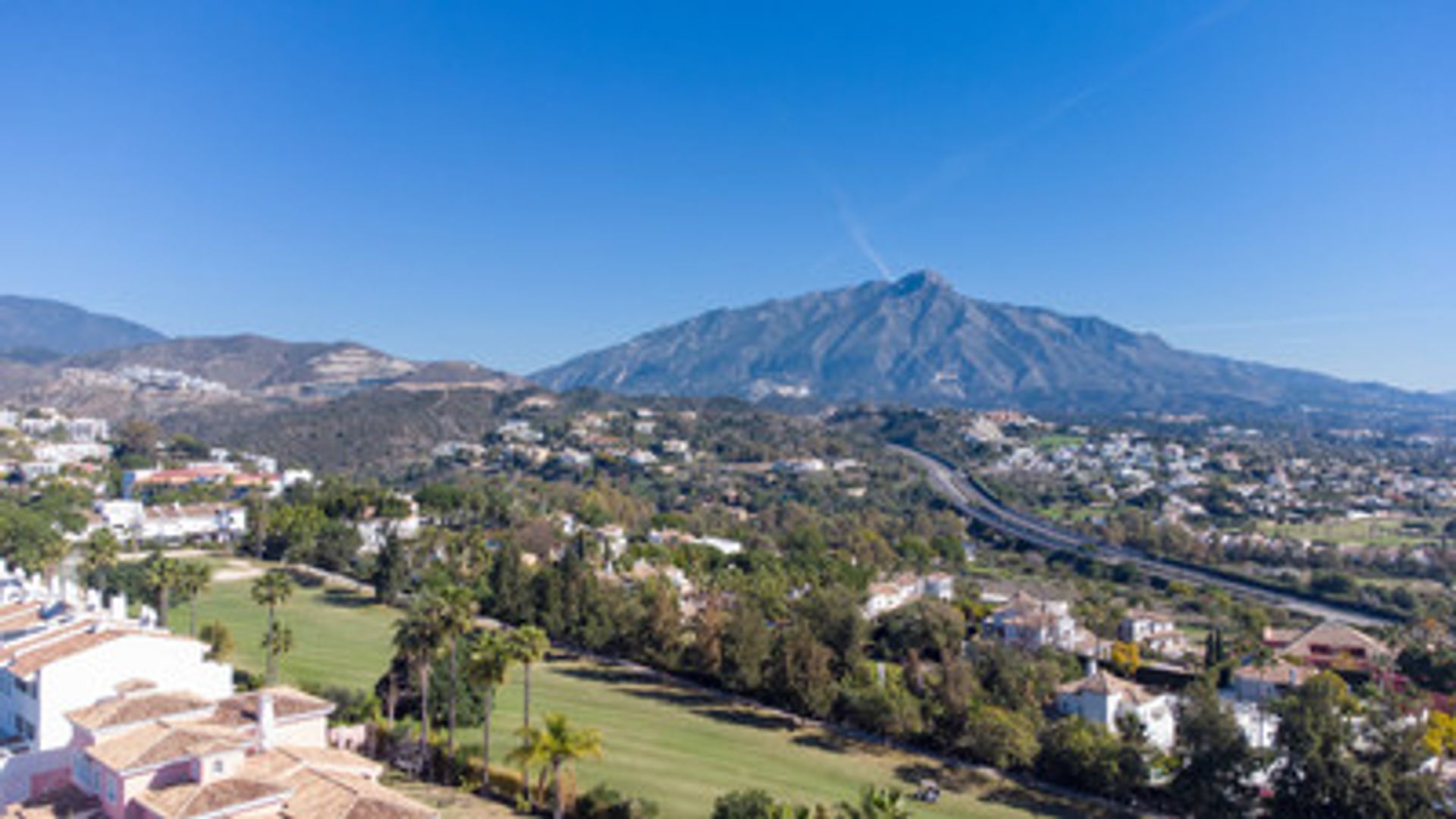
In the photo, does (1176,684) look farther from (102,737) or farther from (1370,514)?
(1370,514)

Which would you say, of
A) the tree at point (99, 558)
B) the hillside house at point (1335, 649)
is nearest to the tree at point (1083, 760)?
the hillside house at point (1335, 649)

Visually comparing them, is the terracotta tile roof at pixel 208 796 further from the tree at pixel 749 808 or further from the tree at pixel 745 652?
the tree at pixel 745 652

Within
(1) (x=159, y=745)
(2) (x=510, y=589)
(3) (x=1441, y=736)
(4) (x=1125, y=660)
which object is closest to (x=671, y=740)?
(1) (x=159, y=745)

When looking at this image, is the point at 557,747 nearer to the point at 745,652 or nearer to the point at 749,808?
the point at 749,808

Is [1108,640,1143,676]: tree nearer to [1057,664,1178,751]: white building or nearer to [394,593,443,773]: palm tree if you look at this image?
[1057,664,1178,751]: white building

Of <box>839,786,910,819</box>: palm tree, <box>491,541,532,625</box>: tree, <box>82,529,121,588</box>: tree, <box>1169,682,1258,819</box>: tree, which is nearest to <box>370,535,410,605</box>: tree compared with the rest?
<box>491,541,532,625</box>: tree

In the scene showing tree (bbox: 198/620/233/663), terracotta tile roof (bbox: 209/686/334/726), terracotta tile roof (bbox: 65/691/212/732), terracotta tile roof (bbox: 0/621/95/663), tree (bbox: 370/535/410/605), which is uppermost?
terracotta tile roof (bbox: 0/621/95/663)
